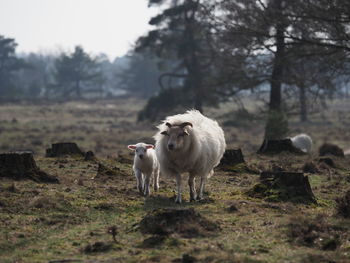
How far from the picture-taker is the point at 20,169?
13.5 metres

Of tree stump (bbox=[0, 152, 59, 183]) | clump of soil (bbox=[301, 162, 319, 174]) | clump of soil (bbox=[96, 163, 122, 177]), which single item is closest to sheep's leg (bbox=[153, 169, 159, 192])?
clump of soil (bbox=[96, 163, 122, 177])

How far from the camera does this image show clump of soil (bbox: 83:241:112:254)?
7873 mm

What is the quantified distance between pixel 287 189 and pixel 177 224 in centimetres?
395

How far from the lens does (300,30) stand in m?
21.1

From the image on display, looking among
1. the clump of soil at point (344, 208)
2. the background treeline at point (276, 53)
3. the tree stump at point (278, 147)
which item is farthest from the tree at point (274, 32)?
the clump of soil at point (344, 208)

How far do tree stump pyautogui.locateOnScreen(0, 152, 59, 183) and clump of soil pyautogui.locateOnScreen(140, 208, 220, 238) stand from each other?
5129mm

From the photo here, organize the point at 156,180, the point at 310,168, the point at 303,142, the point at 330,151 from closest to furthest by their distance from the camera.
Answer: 1. the point at 156,180
2. the point at 310,168
3. the point at 330,151
4. the point at 303,142

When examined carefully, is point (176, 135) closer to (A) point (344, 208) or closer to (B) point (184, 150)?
(B) point (184, 150)

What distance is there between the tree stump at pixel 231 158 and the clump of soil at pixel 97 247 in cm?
1015

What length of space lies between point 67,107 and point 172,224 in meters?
67.8

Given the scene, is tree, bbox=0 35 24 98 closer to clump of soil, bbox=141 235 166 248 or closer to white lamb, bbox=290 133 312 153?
white lamb, bbox=290 133 312 153

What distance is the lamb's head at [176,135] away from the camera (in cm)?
1219

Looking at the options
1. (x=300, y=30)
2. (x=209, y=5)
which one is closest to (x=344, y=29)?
(x=300, y=30)

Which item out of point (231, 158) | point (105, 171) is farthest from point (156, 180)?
point (231, 158)
